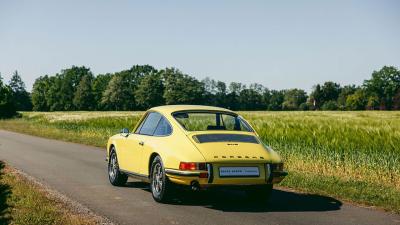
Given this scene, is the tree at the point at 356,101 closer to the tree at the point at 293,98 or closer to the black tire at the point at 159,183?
the tree at the point at 293,98

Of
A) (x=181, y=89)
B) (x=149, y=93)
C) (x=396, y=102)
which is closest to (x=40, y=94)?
(x=149, y=93)

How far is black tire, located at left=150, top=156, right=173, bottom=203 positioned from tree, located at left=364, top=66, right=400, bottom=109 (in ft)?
442

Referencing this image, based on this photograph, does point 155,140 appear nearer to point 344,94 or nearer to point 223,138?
point 223,138

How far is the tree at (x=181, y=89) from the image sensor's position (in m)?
123

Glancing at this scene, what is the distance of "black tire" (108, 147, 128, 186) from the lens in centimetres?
1049

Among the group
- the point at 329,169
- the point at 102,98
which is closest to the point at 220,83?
the point at 102,98

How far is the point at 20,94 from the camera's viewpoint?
152250mm

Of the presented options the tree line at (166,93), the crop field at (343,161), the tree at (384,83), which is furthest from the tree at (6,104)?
the tree at (384,83)

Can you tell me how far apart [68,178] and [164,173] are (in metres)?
4.35

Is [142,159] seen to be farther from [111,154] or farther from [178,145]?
[111,154]

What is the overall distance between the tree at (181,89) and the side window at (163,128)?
112233mm

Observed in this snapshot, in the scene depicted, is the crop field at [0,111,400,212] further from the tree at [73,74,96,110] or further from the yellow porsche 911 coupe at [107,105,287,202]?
the tree at [73,74,96,110]

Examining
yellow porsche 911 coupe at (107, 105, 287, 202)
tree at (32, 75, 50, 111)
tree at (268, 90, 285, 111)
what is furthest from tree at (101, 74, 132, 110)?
yellow porsche 911 coupe at (107, 105, 287, 202)

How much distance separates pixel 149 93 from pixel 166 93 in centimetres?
432
